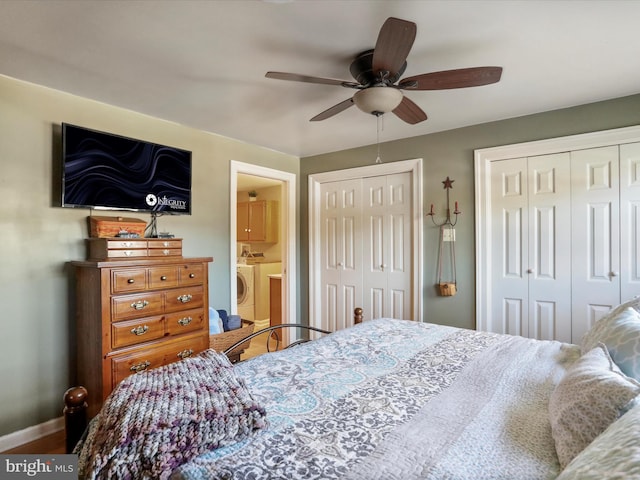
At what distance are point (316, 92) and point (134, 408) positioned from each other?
214 centimetres

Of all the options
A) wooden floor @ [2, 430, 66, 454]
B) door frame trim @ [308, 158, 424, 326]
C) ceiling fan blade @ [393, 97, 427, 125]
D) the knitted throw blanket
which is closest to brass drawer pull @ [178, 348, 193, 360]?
wooden floor @ [2, 430, 66, 454]

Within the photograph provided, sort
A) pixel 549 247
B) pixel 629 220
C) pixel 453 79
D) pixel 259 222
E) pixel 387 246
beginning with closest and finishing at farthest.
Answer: pixel 453 79, pixel 629 220, pixel 549 247, pixel 387 246, pixel 259 222

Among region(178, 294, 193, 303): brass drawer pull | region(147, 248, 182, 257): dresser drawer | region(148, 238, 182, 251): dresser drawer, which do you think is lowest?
region(178, 294, 193, 303): brass drawer pull

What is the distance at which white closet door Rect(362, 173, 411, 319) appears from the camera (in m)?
3.53

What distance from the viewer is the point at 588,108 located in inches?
103

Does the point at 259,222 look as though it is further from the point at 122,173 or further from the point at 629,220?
the point at 629,220

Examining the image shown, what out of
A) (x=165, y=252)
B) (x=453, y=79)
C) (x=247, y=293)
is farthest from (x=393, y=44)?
(x=247, y=293)

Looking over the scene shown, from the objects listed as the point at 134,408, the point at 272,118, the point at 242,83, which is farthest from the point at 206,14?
the point at 134,408

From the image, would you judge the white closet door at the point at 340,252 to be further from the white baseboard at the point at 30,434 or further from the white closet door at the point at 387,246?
the white baseboard at the point at 30,434

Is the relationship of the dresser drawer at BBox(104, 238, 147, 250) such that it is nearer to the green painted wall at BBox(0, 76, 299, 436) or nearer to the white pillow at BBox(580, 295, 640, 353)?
the green painted wall at BBox(0, 76, 299, 436)

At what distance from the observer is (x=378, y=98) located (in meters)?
1.83

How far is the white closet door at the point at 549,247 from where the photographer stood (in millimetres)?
2727

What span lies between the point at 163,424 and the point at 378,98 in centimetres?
176

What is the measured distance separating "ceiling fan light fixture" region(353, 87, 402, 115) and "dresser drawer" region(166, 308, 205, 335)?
196 centimetres
